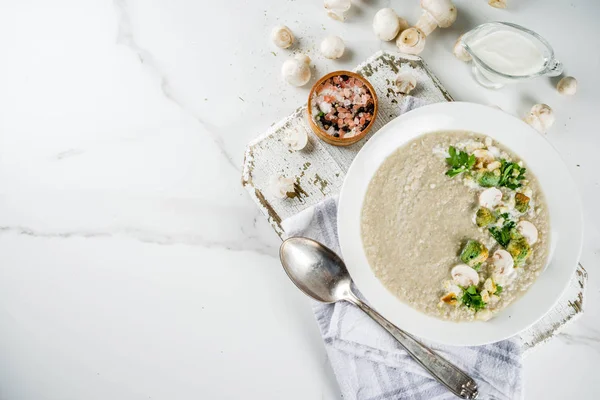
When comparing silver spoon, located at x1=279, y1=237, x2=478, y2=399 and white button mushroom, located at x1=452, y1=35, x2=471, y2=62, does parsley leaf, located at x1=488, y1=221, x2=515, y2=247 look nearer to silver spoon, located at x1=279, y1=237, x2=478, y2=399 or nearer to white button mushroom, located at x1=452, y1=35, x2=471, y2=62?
silver spoon, located at x1=279, y1=237, x2=478, y2=399

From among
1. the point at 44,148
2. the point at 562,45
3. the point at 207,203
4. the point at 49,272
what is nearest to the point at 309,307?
the point at 207,203

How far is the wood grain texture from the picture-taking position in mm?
1688

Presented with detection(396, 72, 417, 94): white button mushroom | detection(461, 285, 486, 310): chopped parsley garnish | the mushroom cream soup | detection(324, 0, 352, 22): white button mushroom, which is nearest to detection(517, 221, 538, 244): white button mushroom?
the mushroom cream soup

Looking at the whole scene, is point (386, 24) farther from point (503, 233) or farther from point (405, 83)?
point (503, 233)

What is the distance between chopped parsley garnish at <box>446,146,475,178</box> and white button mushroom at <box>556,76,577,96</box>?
558 millimetres

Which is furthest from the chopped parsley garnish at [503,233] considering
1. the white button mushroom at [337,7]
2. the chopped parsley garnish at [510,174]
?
the white button mushroom at [337,7]

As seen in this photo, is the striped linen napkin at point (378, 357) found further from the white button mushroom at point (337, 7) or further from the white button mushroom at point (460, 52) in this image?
the white button mushroom at point (337, 7)

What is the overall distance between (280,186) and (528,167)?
775 mm

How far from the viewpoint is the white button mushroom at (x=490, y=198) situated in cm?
148

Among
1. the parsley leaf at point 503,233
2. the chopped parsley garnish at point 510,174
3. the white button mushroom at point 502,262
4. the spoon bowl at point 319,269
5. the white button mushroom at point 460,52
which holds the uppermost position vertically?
the white button mushroom at point 460,52

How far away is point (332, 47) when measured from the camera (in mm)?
1754

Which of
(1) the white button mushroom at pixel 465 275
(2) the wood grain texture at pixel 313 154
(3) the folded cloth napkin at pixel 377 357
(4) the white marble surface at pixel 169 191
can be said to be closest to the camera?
(1) the white button mushroom at pixel 465 275

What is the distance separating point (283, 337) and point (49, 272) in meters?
0.94

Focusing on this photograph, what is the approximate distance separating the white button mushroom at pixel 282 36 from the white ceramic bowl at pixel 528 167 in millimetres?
553
